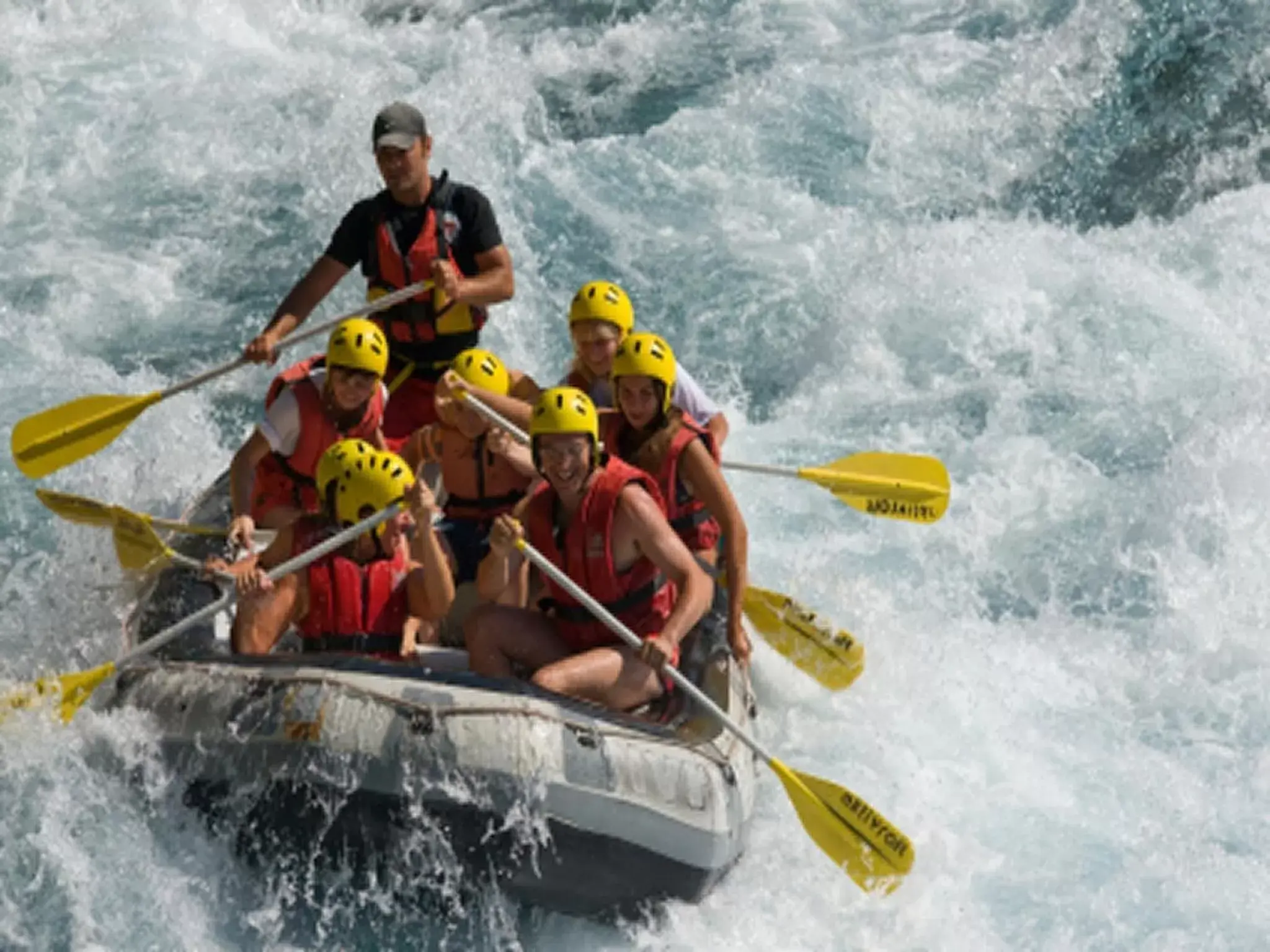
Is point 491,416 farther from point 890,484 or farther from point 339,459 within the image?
point 890,484

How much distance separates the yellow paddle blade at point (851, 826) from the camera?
20.7 feet

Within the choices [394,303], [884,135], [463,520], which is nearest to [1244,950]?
[463,520]

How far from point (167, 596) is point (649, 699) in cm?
157

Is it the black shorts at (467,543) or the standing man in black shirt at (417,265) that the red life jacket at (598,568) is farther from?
the standing man in black shirt at (417,265)

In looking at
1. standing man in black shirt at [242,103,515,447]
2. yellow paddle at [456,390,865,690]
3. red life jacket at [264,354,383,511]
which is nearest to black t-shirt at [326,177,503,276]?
standing man in black shirt at [242,103,515,447]

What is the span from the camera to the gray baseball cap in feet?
21.9

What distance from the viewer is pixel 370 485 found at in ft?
19.3

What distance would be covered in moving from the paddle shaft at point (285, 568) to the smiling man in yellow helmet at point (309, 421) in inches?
21.7

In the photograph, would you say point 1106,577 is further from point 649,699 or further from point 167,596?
point 167,596

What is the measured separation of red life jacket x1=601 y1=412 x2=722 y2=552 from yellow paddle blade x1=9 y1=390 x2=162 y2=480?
6.12 ft

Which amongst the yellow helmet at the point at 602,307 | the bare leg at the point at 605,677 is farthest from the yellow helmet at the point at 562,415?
the yellow helmet at the point at 602,307

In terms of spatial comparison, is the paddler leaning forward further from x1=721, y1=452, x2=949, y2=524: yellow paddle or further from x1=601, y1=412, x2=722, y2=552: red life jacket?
x1=721, y1=452, x2=949, y2=524: yellow paddle

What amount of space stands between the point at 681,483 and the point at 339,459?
120cm

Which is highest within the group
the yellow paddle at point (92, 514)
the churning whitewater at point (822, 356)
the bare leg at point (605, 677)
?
the bare leg at point (605, 677)
